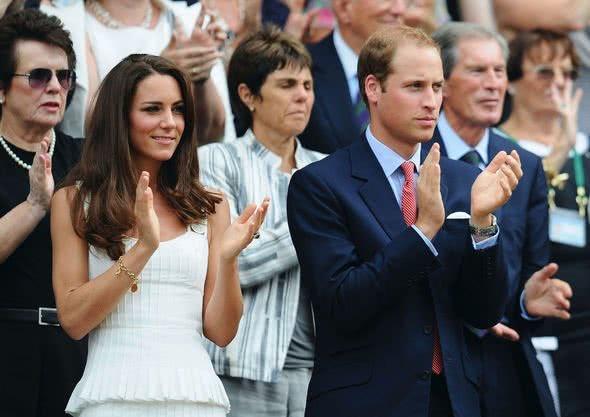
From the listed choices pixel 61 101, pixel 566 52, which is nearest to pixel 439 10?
pixel 566 52

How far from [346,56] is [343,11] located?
0.92ft

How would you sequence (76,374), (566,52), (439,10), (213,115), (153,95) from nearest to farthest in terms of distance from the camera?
(153,95) → (76,374) → (213,115) → (566,52) → (439,10)

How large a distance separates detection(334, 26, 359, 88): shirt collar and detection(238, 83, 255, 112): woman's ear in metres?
0.88

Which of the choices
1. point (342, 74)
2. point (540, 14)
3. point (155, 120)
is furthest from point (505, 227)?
point (540, 14)

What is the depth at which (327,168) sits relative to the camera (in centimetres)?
475

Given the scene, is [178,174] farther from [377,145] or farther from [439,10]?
[439,10]

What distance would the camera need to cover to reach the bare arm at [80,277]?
432cm

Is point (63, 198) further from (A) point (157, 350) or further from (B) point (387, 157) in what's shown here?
(B) point (387, 157)

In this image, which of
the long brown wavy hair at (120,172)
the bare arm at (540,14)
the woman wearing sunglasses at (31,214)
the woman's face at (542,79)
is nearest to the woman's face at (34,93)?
the woman wearing sunglasses at (31,214)

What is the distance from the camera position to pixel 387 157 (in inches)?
188

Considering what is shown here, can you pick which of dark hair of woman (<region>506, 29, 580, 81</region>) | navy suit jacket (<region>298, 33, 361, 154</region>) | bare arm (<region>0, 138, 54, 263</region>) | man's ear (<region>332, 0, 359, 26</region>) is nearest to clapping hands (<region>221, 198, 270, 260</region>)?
bare arm (<region>0, 138, 54, 263</region>)

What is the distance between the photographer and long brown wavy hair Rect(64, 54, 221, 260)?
176 inches

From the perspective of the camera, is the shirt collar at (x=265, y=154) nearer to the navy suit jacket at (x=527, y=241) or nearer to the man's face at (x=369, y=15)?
the navy suit jacket at (x=527, y=241)

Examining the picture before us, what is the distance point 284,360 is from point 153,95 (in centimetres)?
128
